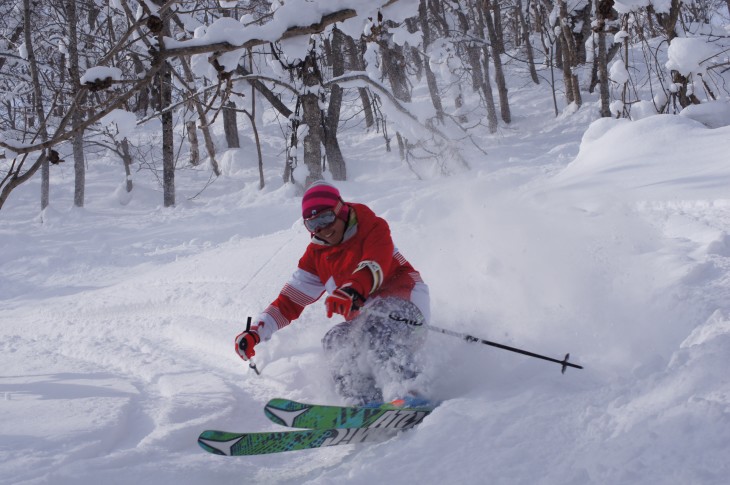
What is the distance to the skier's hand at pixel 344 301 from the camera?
3.60 m

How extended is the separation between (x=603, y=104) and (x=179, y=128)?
751 inches

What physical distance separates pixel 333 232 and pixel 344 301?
0.72m

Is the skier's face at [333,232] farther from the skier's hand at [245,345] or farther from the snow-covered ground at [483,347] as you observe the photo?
the snow-covered ground at [483,347]

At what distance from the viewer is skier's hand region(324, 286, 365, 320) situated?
3.60m

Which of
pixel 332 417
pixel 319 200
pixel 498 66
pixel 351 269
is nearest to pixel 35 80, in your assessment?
pixel 319 200

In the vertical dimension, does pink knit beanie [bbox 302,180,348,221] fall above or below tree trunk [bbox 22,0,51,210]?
below

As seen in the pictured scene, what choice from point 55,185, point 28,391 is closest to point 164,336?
point 28,391

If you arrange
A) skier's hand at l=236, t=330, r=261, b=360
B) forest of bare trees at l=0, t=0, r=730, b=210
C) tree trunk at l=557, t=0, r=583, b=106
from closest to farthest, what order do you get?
forest of bare trees at l=0, t=0, r=730, b=210 → skier's hand at l=236, t=330, r=261, b=360 → tree trunk at l=557, t=0, r=583, b=106

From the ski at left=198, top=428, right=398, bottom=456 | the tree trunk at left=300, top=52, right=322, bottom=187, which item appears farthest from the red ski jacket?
the tree trunk at left=300, top=52, right=322, bottom=187

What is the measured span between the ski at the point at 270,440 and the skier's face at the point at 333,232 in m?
1.38

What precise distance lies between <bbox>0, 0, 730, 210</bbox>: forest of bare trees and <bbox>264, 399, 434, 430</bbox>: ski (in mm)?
1756

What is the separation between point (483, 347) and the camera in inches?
161

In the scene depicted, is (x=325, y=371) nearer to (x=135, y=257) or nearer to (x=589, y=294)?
(x=589, y=294)

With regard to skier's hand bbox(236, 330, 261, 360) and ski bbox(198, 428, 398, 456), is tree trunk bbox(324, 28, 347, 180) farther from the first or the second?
ski bbox(198, 428, 398, 456)
